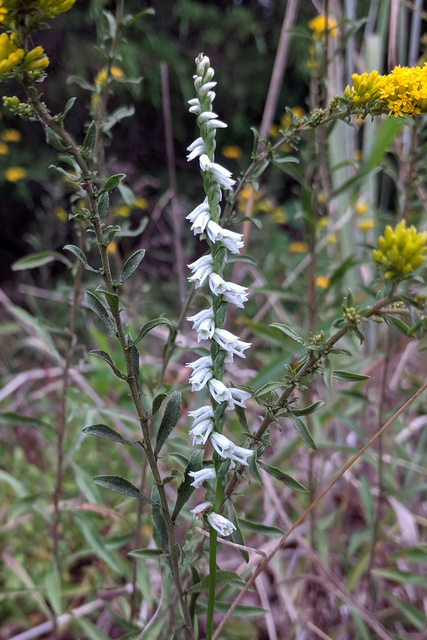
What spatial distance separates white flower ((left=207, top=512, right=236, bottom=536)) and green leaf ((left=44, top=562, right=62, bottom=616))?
672 millimetres

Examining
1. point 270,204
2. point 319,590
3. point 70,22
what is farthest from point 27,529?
point 70,22

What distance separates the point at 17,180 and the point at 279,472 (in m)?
3.14

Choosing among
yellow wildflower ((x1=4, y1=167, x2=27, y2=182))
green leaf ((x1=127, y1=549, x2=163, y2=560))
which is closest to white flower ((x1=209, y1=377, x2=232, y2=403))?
green leaf ((x1=127, y1=549, x2=163, y2=560))

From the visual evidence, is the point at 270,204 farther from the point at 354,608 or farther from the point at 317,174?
the point at 354,608

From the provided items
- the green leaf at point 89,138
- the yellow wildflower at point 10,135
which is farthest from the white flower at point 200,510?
the yellow wildflower at point 10,135

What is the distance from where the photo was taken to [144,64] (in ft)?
10.8

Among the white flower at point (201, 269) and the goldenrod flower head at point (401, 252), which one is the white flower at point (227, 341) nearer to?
the white flower at point (201, 269)

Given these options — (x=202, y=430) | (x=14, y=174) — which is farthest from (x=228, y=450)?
(x=14, y=174)

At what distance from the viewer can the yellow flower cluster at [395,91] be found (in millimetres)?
596

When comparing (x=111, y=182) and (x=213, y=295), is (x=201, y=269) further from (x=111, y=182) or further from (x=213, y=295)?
(x=111, y=182)

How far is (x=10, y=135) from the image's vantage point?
10.0 feet

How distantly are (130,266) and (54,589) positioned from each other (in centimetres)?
84

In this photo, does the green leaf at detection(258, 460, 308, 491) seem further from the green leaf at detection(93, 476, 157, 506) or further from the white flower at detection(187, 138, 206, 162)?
the white flower at detection(187, 138, 206, 162)

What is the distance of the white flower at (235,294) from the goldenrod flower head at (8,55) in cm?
32
